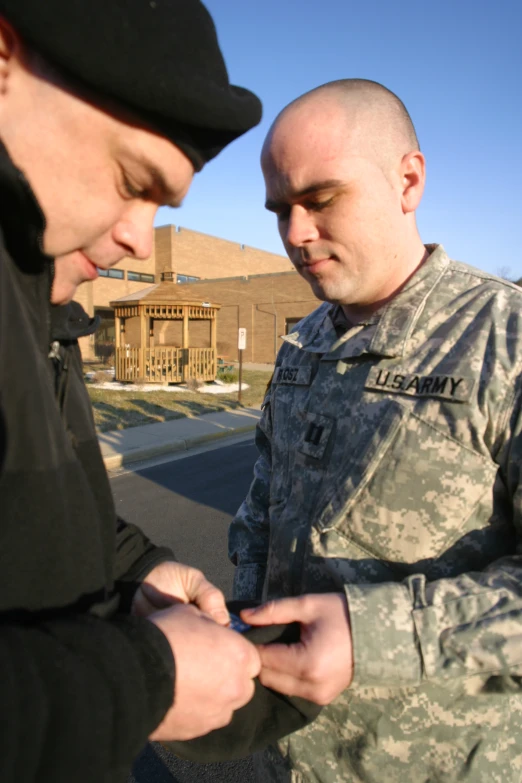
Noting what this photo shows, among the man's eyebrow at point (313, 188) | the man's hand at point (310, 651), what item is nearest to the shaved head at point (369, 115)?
the man's eyebrow at point (313, 188)

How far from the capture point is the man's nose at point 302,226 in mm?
1630

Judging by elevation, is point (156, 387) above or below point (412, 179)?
below

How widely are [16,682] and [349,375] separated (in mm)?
1250

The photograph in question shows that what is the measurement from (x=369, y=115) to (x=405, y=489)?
108cm

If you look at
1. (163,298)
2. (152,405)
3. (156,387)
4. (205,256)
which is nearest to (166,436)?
(152,405)

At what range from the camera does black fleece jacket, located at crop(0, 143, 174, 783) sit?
2.20 ft

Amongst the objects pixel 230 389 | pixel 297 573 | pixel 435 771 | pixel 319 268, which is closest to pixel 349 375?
pixel 319 268

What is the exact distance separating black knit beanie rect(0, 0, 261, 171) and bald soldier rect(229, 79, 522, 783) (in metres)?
0.62

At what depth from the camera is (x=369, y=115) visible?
156 centimetres

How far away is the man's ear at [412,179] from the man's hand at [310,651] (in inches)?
46.0

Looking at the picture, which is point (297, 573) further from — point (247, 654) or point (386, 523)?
point (247, 654)

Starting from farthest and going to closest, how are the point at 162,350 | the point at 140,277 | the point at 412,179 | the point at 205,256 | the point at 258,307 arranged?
the point at 205,256 → the point at 140,277 → the point at 258,307 → the point at 162,350 → the point at 412,179

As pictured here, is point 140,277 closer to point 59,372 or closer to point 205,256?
point 205,256

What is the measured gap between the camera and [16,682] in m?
0.65
